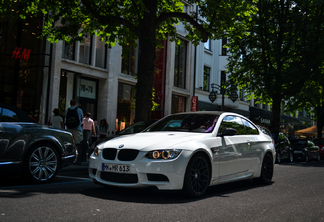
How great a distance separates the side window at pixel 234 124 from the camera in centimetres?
776

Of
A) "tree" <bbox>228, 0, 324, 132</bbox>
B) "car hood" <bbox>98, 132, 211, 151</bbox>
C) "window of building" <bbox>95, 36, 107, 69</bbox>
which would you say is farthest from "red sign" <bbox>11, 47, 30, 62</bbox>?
"car hood" <bbox>98, 132, 211, 151</bbox>

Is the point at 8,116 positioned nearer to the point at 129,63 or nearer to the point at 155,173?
the point at 155,173

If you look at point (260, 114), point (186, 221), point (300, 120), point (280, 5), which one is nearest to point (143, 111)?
point (186, 221)

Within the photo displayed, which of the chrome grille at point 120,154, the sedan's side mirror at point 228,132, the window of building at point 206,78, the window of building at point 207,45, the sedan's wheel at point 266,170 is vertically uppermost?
the window of building at point 207,45

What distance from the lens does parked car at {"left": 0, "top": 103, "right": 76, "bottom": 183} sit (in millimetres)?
7199

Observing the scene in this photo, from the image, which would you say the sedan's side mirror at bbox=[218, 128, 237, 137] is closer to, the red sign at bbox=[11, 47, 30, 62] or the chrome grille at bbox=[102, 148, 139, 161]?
the chrome grille at bbox=[102, 148, 139, 161]

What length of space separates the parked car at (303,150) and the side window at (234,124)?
52.2ft

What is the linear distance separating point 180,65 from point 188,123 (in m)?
22.4

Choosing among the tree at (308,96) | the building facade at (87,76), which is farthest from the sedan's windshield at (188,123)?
the tree at (308,96)

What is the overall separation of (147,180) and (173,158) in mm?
513

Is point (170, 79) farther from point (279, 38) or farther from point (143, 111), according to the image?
point (143, 111)

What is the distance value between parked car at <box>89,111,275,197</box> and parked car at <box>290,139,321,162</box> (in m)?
15.9

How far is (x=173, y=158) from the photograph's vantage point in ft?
20.3

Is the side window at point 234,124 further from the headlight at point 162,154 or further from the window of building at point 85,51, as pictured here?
the window of building at point 85,51
